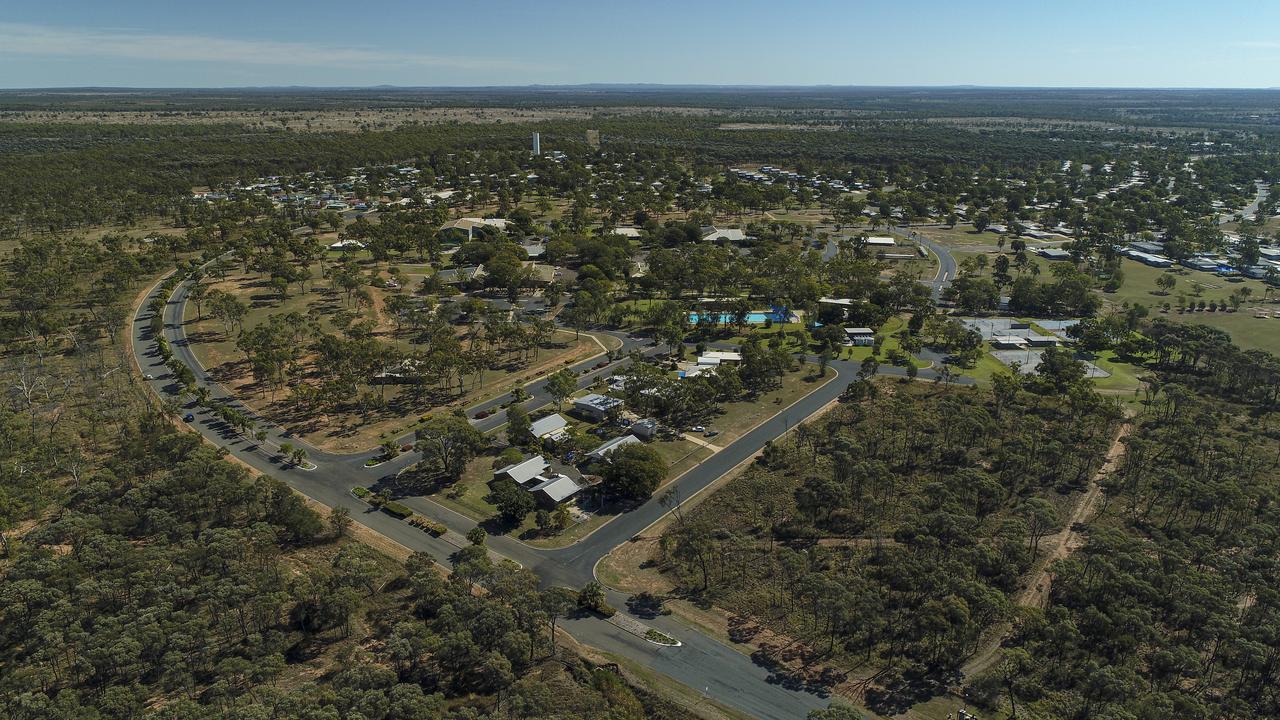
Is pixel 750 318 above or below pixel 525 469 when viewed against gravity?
above

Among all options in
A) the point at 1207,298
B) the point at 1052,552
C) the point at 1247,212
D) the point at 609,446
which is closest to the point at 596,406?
the point at 609,446

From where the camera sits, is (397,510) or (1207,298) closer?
(397,510)

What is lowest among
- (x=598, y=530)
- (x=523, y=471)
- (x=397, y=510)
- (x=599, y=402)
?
(x=598, y=530)

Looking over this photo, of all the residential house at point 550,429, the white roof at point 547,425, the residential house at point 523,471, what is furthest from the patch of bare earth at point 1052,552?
the white roof at point 547,425

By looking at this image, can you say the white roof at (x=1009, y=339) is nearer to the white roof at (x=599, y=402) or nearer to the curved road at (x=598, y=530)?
the curved road at (x=598, y=530)

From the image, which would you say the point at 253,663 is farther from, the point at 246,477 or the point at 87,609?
the point at 246,477

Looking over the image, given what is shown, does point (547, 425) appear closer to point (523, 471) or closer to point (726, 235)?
point (523, 471)
